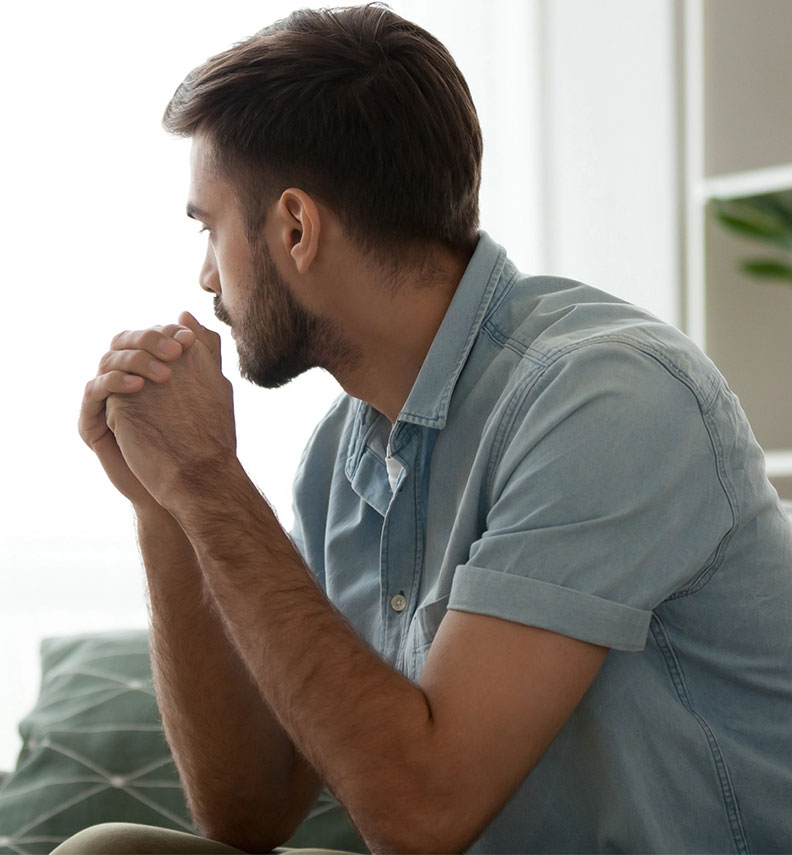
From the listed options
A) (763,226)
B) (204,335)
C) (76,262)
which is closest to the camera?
(204,335)

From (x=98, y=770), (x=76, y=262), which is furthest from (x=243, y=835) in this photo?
(x=76, y=262)

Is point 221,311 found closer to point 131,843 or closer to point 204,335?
point 204,335

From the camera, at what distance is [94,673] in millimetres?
1578

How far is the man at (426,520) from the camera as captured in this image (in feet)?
2.92

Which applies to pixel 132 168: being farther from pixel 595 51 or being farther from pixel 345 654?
pixel 345 654

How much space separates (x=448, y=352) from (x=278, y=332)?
0.21 meters

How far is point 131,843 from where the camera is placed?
1093mm

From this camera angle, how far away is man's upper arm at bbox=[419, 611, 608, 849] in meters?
0.86

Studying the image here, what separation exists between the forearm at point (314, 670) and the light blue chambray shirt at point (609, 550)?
0.35 ft

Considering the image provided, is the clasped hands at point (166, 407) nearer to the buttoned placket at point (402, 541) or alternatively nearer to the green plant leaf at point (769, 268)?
the buttoned placket at point (402, 541)

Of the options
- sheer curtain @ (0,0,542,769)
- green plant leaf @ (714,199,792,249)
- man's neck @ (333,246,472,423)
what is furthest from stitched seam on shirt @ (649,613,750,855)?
sheer curtain @ (0,0,542,769)

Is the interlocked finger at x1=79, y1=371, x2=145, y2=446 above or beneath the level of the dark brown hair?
beneath

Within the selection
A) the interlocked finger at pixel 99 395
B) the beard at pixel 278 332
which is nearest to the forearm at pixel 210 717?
the interlocked finger at pixel 99 395

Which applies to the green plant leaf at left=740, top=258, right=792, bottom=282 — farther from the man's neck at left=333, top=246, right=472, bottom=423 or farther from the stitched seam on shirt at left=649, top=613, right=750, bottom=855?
the stitched seam on shirt at left=649, top=613, right=750, bottom=855
